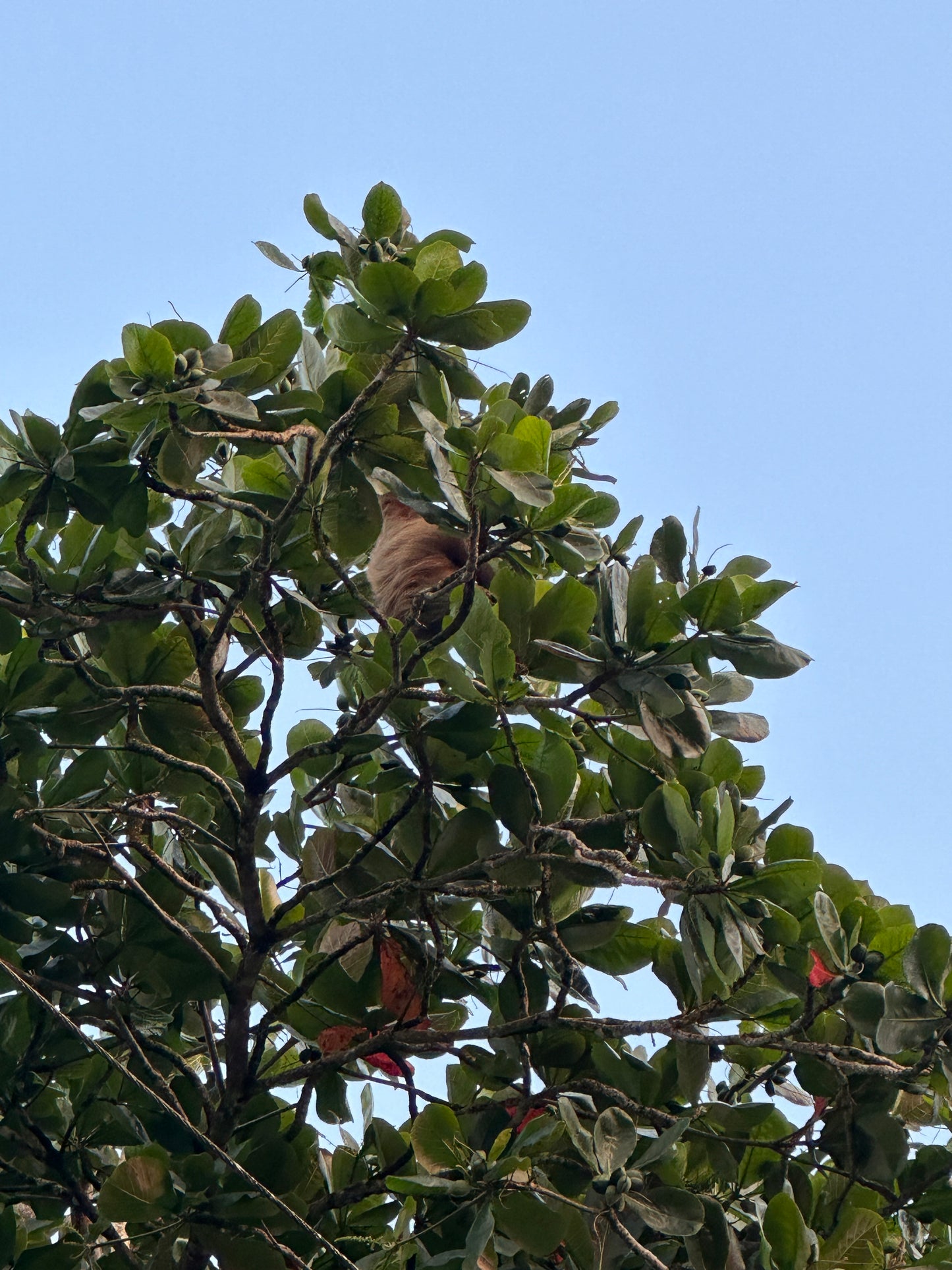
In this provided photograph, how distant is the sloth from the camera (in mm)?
2682

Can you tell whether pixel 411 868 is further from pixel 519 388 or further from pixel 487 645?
pixel 519 388

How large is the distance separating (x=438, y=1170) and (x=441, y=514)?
2.74 feet

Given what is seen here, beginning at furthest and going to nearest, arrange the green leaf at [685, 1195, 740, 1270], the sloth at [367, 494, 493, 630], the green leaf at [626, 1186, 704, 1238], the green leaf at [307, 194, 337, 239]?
the sloth at [367, 494, 493, 630]
the green leaf at [307, 194, 337, 239]
the green leaf at [685, 1195, 740, 1270]
the green leaf at [626, 1186, 704, 1238]

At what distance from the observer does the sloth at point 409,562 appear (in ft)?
8.80

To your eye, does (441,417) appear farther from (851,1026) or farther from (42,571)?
(851,1026)

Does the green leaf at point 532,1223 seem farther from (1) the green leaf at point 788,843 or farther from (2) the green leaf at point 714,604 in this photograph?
(2) the green leaf at point 714,604

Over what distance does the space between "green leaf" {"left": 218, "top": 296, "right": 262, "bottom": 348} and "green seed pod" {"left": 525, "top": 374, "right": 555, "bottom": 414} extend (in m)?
0.42

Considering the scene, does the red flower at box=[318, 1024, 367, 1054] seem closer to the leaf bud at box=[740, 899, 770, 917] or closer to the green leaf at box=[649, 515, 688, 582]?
the leaf bud at box=[740, 899, 770, 917]

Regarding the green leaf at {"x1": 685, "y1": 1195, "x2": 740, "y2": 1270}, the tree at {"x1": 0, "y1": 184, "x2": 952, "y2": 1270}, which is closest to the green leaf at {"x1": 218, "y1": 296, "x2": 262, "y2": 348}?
the tree at {"x1": 0, "y1": 184, "x2": 952, "y2": 1270}

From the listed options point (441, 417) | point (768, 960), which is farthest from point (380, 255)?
point (768, 960)

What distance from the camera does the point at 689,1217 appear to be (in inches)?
66.2

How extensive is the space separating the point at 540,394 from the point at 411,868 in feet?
2.39

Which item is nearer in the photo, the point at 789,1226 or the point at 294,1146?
the point at 789,1226

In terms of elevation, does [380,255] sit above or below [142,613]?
above
